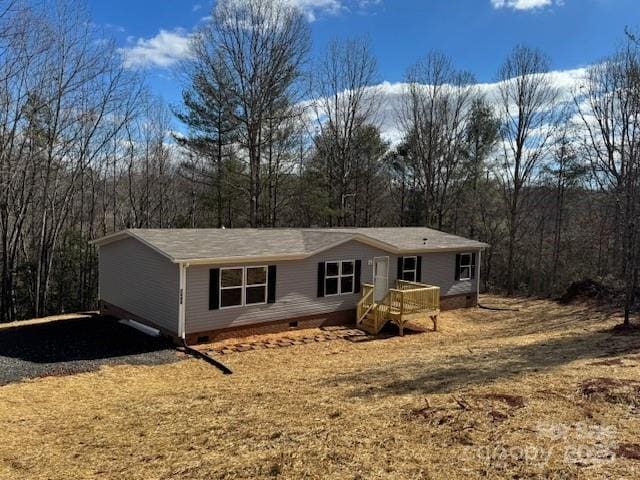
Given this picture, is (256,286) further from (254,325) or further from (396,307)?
(396,307)

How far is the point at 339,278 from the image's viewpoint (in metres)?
15.0

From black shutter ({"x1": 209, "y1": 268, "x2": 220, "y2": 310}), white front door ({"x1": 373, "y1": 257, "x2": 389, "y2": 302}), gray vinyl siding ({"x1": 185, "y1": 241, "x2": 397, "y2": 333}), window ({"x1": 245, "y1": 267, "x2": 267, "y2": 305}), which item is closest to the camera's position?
gray vinyl siding ({"x1": 185, "y1": 241, "x2": 397, "y2": 333})

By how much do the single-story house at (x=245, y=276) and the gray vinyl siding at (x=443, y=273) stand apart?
124mm

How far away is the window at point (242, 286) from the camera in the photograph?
40.5 ft

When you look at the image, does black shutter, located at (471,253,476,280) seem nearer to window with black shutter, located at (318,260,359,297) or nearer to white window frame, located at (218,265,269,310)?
window with black shutter, located at (318,260,359,297)

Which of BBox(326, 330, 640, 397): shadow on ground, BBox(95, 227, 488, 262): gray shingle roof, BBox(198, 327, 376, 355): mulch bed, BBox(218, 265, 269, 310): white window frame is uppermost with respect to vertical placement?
BBox(95, 227, 488, 262): gray shingle roof

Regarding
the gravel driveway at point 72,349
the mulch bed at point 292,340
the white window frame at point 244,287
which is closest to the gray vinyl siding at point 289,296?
the white window frame at point 244,287

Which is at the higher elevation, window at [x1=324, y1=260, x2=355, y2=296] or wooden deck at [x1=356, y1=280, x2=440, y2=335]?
window at [x1=324, y1=260, x2=355, y2=296]

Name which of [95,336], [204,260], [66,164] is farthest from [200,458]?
[66,164]

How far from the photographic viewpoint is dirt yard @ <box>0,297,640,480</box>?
4406mm

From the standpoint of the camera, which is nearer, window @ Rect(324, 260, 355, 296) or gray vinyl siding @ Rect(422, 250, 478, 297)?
window @ Rect(324, 260, 355, 296)

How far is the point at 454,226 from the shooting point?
3111 cm

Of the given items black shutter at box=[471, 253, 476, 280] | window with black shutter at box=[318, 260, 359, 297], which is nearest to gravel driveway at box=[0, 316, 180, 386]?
window with black shutter at box=[318, 260, 359, 297]

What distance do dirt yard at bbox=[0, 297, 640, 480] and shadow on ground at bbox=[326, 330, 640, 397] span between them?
4 cm
